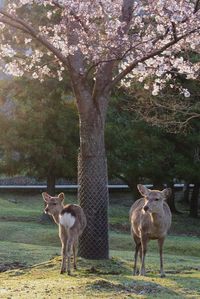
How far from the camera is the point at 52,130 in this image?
2347cm

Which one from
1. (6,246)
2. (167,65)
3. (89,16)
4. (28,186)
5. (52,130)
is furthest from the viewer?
(28,186)

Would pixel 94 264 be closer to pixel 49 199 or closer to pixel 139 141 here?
pixel 49 199

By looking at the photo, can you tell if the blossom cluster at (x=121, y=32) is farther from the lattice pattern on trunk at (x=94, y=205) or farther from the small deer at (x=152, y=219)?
the small deer at (x=152, y=219)


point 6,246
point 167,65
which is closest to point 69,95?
point 6,246

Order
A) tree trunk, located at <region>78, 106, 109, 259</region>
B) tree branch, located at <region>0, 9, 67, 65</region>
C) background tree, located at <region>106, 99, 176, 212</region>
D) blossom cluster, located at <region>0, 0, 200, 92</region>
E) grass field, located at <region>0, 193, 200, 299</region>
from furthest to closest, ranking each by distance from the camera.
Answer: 1. background tree, located at <region>106, 99, 176, 212</region>
2. tree trunk, located at <region>78, 106, 109, 259</region>
3. blossom cluster, located at <region>0, 0, 200, 92</region>
4. tree branch, located at <region>0, 9, 67, 65</region>
5. grass field, located at <region>0, 193, 200, 299</region>

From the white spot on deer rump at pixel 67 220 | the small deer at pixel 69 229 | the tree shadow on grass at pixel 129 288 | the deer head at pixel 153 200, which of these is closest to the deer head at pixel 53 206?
the small deer at pixel 69 229

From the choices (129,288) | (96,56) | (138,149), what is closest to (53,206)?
(96,56)

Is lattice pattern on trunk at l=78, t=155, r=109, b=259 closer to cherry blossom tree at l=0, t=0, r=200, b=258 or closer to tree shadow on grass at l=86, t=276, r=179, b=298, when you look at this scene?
cherry blossom tree at l=0, t=0, r=200, b=258

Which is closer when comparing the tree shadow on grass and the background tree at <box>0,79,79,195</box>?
the tree shadow on grass

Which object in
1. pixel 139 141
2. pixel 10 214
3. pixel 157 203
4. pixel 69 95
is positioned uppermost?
pixel 69 95

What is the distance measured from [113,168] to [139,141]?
163 cm

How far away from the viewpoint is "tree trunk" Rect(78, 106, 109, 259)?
11.0 m

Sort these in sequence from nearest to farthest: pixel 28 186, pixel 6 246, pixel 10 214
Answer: pixel 6 246, pixel 10 214, pixel 28 186

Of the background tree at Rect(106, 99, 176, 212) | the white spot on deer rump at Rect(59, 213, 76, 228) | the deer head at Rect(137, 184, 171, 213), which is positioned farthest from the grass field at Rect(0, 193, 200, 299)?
the background tree at Rect(106, 99, 176, 212)
